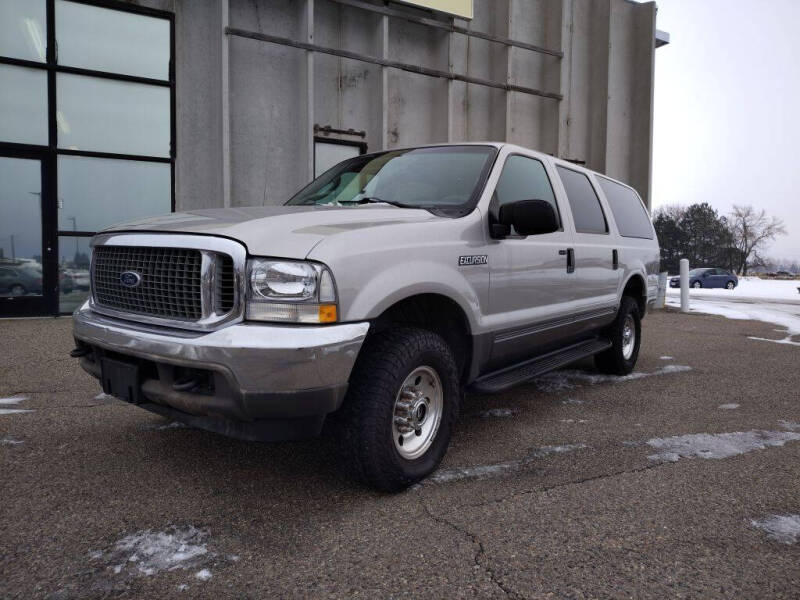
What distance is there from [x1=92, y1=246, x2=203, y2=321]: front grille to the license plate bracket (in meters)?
0.26

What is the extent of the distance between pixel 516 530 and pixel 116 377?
1.91m

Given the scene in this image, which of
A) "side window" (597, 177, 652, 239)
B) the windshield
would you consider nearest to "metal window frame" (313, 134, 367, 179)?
"side window" (597, 177, 652, 239)

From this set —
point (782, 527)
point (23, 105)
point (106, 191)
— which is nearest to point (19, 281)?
point (106, 191)

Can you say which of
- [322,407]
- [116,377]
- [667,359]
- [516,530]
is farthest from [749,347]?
[116,377]

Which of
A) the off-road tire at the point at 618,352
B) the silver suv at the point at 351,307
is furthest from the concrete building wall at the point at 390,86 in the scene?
the off-road tire at the point at 618,352

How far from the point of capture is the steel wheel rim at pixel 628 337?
564 cm

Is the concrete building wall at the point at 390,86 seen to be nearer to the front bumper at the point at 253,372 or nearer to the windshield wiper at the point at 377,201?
the windshield wiper at the point at 377,201

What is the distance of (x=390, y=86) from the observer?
430 inches

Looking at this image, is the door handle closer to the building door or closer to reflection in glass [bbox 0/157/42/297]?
the building door

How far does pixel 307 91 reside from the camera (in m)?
9.53

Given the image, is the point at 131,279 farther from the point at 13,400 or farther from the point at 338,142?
the point at 338,142

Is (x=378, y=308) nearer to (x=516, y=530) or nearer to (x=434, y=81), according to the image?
(x=516, y=530)

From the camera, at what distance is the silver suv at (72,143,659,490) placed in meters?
2.41

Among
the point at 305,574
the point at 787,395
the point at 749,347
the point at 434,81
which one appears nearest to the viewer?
the point at 305,574
